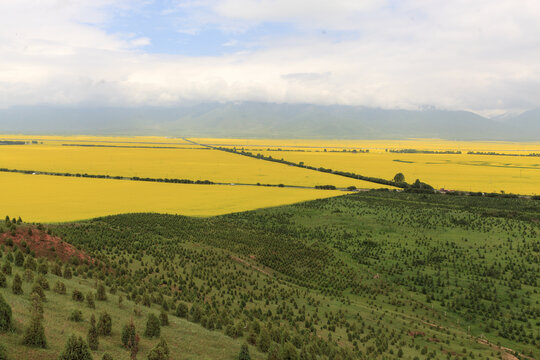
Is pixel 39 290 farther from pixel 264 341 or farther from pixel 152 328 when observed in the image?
pixel 264 341

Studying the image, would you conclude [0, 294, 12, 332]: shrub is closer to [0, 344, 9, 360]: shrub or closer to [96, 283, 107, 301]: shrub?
[0, 344, 9, 360]: shrub

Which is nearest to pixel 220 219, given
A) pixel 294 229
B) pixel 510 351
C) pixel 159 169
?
pixel 294 229

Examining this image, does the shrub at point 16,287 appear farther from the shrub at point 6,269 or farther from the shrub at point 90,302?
the shrub at point 6,269

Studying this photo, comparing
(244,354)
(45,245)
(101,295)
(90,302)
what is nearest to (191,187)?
(45,245)

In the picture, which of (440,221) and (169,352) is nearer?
(169,352)

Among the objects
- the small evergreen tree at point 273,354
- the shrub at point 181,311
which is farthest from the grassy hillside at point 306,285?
the small evergreen tree at point 273,354

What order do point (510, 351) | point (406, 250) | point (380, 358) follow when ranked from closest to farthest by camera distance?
point (380, 358) < point (510, 351) < point (406, 250)

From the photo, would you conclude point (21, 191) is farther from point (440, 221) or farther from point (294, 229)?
point (440, 221)
